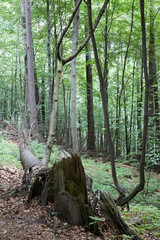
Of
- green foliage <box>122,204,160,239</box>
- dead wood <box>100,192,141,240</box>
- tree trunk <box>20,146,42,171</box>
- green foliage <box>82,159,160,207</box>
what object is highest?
tree trunk <box>20,146,42,171</box>

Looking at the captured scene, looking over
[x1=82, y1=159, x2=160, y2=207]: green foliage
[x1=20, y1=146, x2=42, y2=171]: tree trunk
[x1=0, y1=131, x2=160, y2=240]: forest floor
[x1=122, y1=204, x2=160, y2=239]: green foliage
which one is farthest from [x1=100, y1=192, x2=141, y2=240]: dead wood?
[x1=20, y1=146, x2=42, y2=171]: tree trunk

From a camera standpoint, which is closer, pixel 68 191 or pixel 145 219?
pixel 68 191

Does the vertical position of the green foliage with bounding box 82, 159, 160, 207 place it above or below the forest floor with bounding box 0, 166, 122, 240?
below

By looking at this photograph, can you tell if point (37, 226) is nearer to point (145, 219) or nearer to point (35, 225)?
point (35, 225)

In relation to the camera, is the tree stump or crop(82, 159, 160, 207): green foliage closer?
the tree stump

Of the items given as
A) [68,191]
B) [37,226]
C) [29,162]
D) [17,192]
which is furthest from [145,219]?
[29,162]

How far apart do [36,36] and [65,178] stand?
43.3 ft

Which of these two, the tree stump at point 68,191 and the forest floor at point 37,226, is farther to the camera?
the tree stump at point 68,191

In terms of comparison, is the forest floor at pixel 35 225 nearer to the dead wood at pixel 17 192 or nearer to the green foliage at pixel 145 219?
the dead wood at pixel 17 192

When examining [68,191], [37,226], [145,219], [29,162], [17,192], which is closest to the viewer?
[37,226]

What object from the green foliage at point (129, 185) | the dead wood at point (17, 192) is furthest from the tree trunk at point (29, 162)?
the green foliage at point (129, 185)

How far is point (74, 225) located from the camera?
8.55 feet

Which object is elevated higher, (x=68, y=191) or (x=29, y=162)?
(x=68, y=191)

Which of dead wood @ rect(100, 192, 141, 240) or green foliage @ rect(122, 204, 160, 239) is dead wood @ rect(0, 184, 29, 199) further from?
green foliage @ rect(122, 204, 160, 239)
